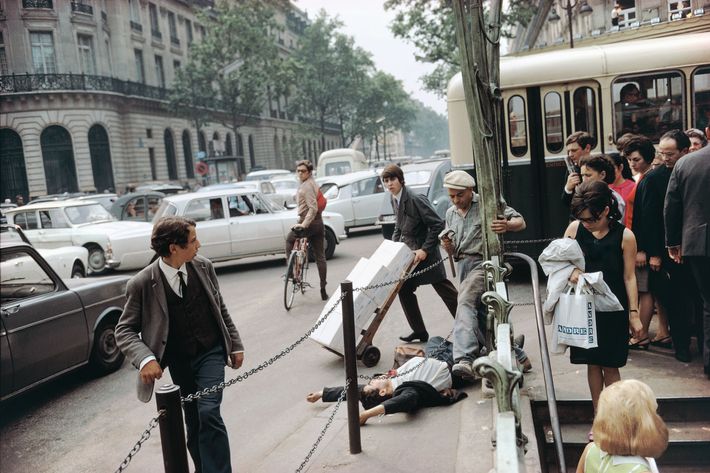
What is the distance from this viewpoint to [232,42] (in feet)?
137

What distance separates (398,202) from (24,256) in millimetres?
3831

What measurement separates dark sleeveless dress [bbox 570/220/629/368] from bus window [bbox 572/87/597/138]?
4.98 m

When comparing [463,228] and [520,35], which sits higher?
[520,35]

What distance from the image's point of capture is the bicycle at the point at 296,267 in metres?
9.37

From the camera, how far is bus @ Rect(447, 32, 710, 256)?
27.9 ft

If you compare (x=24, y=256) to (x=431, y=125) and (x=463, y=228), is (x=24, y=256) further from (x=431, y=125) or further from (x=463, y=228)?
(x=431, y=125)

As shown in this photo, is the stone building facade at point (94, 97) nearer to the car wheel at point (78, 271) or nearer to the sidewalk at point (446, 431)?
the car wheel at point (78, 271)

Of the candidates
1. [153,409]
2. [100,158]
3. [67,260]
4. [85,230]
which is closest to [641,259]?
[153,409]

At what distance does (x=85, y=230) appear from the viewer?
46.9ft

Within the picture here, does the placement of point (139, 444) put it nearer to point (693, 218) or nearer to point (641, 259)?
point (693, 218)

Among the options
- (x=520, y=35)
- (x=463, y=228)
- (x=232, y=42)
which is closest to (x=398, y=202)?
(x=463, y=228)

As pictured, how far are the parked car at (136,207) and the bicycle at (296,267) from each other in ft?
31.3

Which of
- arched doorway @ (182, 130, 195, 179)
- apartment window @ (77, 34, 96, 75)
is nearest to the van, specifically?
apartment window @ (77, 34, 96, 75)

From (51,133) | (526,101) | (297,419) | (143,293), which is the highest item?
(51,133)
